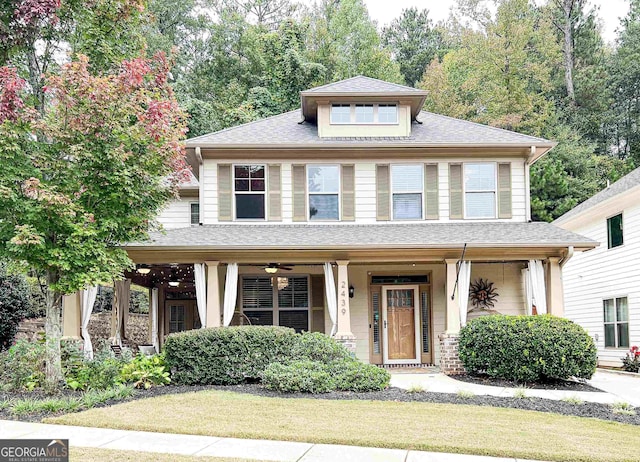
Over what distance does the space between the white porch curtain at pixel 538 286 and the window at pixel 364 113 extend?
5186 mm

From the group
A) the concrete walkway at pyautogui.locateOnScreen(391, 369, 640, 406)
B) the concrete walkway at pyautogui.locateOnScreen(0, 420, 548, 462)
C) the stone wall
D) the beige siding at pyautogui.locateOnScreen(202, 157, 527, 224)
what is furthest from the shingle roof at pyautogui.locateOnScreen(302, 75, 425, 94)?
the concrete walkway at pyautogui.locateOnScreen(0, 420, 548, 462)

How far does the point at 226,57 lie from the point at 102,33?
24.8 meters

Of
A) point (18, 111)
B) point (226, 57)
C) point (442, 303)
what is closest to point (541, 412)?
point (442, 303)

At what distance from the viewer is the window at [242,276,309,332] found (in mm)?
15914

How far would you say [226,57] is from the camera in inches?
1380

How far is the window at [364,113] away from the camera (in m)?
15.8

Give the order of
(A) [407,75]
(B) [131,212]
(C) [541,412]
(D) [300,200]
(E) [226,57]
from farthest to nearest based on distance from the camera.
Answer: (A) [407,75], (E) [226,57], (D) [300,200], (B) [131,212], (C) [541,412]

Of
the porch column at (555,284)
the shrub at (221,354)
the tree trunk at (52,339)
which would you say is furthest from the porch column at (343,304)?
the tree trunk at (52,339)

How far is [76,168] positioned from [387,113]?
26.8 ft

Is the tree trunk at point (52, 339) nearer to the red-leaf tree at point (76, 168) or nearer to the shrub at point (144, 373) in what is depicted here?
the red-leaf tree at point (76, 168)

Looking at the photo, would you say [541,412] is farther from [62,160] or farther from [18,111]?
[18,111]

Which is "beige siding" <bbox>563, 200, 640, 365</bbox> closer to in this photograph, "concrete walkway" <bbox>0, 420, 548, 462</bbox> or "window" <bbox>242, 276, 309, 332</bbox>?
"window" <bbox>242, 276, 309, 332</bbox>

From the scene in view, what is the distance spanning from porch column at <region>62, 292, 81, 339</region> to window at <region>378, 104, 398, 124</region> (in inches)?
321

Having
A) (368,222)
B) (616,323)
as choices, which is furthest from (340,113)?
(616,323)
